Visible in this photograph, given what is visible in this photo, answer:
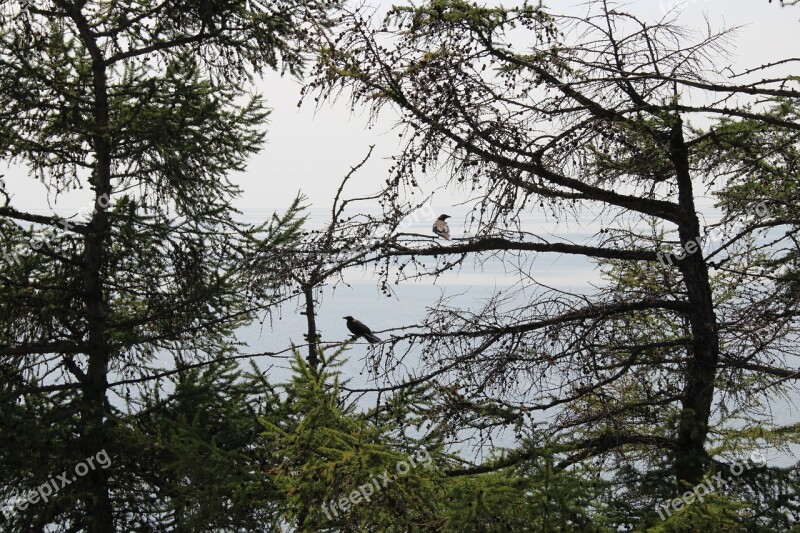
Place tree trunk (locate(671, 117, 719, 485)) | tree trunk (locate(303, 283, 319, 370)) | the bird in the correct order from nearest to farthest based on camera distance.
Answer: tree trunk (locate(671, 117, 719, 485)) → the bird → tree trunk (locate(303, 283, 319, 370))

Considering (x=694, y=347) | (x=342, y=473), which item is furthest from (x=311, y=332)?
(x=694, y=347)

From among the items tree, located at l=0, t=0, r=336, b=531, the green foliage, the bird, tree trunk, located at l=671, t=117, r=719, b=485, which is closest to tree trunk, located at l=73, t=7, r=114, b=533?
tree, located at l=0, t=0, r=336, b=531

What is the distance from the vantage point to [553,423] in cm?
736

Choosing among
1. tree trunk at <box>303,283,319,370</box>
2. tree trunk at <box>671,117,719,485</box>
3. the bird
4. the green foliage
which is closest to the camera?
the green foliage

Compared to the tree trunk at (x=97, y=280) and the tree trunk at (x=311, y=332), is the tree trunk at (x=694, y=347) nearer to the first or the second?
the tree trunk at (x=311, y=332)

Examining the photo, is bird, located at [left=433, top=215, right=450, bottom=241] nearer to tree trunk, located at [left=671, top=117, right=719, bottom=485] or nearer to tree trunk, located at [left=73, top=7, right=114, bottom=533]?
tree trunk, located at [left=671, top=117, right=719, bottom=485]

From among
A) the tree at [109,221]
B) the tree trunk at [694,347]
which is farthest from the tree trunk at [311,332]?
the tree trunk at [694,347]

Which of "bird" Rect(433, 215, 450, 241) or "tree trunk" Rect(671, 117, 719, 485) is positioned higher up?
"bird" Rect(433, 215, 450, 241)

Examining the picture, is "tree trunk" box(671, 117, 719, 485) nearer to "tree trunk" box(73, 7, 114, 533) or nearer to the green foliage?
the green foliage

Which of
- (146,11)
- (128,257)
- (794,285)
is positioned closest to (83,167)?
(128,257)

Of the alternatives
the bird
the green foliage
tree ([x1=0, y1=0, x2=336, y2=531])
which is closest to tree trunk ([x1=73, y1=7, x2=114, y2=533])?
tree ([x1=0, y1=0, x2=336, y2=531])

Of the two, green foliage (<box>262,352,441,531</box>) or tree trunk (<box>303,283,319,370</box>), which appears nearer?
green foliage (<box>262,352,441,531</box>)

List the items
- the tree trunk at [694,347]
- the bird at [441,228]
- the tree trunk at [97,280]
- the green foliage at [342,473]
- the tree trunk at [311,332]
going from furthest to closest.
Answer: the tree trunk at [311,332]
the tree trunk at [97,280]
the bird at [441,228]
the tree trunk at [694,347]
the green foliage at [342,473]

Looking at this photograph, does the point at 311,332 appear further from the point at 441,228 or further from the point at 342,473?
the point at 342,473
